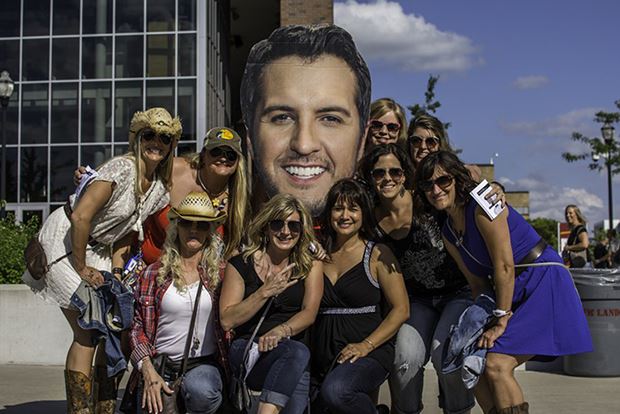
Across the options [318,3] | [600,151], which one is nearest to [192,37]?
[318,3]

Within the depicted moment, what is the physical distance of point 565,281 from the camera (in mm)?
4484

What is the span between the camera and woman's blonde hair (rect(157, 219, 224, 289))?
15.1ft

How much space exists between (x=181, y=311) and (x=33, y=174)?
17.9 m

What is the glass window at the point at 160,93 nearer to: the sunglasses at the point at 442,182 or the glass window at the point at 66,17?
the glass window at the point at 66,17

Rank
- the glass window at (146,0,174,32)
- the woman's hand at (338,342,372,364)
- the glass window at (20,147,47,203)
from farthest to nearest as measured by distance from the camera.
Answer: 1. the glass window at (20,147,47,203)
2. the glass window at (146,0,174,32)
3. the woman's hand at (338,342,372,364)

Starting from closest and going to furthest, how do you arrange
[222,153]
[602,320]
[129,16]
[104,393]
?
[222,153] < [104,393] < [602,320] < [129,16]

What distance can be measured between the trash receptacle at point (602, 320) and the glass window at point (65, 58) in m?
16.2

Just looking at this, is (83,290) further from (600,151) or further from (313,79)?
→ (600,151)

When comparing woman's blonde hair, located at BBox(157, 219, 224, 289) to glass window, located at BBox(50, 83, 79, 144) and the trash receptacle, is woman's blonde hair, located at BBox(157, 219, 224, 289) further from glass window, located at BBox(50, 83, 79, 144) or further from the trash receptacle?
glass window, located at BBox(50, 83, 79, 144)

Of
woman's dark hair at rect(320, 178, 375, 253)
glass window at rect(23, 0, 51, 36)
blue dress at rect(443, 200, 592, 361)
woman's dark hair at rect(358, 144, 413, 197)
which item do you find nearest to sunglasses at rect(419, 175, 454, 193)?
blue dress at rect(443, 200, 592, 361)

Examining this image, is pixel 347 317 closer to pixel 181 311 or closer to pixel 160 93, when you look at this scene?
pixel 181 311

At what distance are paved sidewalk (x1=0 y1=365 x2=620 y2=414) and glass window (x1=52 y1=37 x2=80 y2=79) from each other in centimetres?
1346

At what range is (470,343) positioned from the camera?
4367mm

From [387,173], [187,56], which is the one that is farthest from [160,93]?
[387,173]
